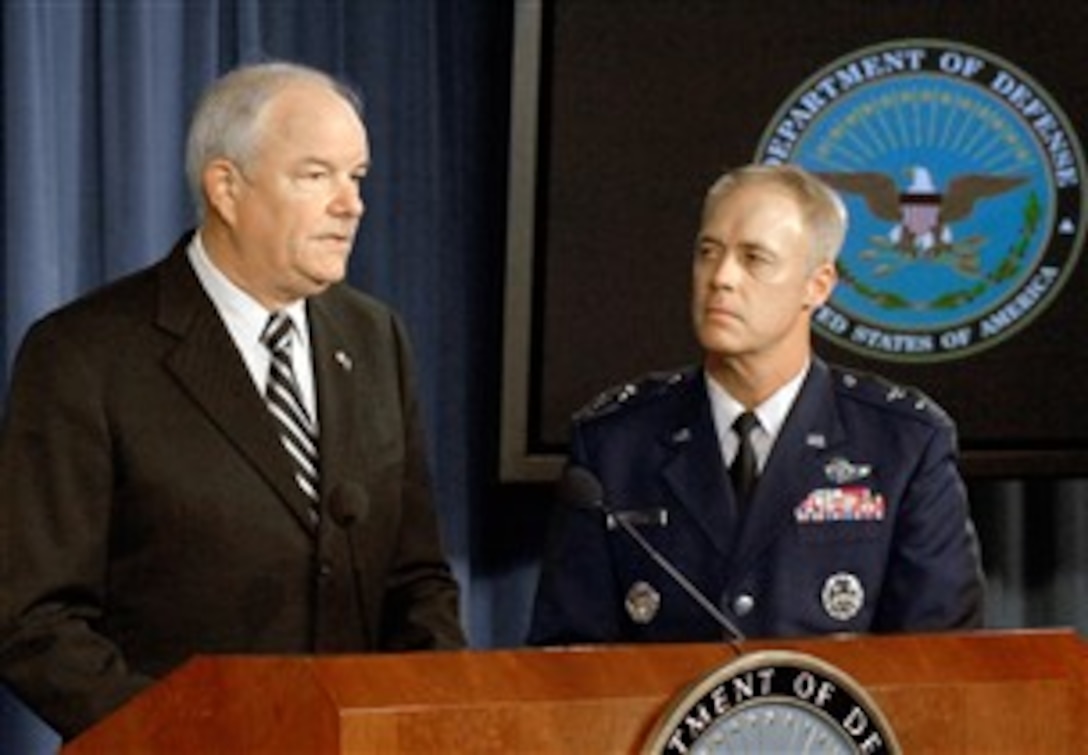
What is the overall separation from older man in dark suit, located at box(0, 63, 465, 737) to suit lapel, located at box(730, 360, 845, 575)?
405mm

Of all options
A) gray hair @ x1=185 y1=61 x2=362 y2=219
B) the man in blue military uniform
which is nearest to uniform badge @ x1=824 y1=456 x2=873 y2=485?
the man in blue military uniform

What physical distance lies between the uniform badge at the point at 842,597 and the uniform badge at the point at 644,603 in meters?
0.21

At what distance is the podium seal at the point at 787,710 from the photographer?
2188mm

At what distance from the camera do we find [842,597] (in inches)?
127

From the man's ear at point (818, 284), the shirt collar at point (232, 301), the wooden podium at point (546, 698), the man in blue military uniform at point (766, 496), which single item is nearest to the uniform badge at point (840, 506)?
the man in blue military uniform at point (766, 496)

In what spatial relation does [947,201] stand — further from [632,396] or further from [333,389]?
[333,389]

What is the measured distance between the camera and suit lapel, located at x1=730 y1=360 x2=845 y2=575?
10.6 ft

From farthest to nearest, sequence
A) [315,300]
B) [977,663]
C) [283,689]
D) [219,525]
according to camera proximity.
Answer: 1. [315,300]
2. [219,525]
3. [977,663]
4. [283,689]

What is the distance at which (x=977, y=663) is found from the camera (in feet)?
7.58

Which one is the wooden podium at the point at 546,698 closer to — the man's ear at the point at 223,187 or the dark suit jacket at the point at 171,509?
the dark suit jacket at the point at 171,509

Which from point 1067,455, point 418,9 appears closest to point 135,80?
point 418,9

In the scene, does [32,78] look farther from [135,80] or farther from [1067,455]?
[1067,455]

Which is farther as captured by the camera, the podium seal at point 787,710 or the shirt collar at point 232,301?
the shirt collar at point 232,301

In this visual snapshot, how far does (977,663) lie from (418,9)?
2.87 metres
